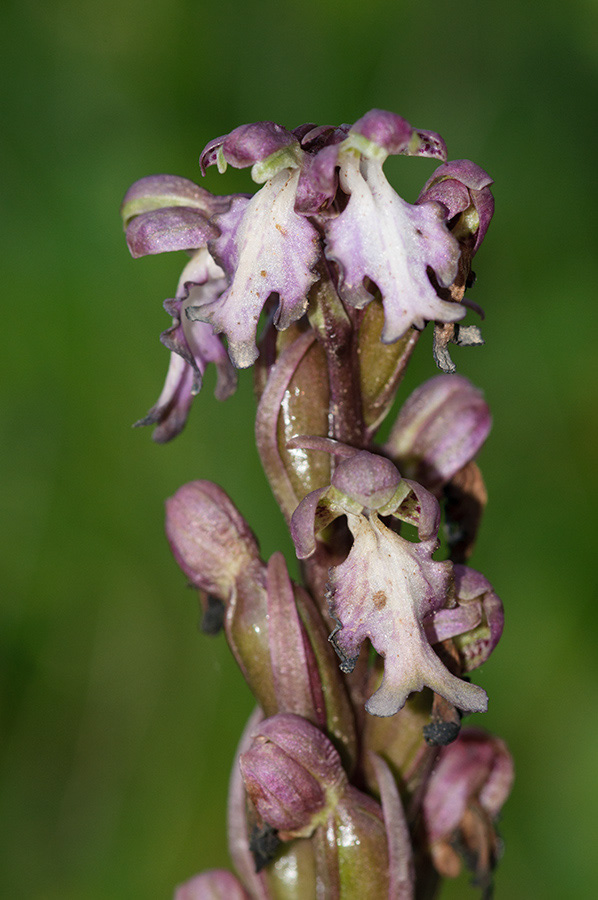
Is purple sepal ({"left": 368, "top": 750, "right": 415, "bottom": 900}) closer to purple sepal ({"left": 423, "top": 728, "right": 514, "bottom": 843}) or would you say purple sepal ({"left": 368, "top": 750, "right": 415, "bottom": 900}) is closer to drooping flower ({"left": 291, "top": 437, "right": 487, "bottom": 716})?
purple sepal ({"left": 423, "top": 728, "right": 514, "bottom": 843})

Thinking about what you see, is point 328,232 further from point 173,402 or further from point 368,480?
point 173,402

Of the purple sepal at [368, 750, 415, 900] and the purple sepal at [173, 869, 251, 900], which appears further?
the purple sepal at [173, 869, 251, 900]

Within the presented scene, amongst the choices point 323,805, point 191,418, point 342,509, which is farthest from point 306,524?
point 191,418

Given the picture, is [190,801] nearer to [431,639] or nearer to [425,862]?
[425,862]

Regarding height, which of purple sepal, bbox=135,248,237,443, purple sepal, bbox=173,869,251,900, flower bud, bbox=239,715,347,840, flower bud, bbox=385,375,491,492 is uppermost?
purple sepal, bbox=135,248,237,443

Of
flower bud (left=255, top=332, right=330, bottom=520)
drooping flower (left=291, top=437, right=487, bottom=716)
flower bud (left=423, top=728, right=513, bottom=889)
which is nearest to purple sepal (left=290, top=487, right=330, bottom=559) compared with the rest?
drooping flower (left=291, top=437, right=487, bottom=716)

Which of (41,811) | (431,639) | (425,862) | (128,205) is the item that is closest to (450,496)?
(431,639)
